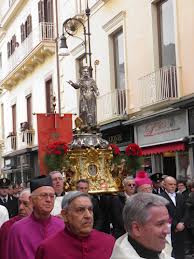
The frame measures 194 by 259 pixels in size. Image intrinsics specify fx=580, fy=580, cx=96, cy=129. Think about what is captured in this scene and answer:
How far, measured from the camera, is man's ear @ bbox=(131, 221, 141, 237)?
3016 millimetres

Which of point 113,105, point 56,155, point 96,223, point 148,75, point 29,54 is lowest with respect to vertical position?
point 96,223

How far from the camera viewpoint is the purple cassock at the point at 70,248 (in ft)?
13.8


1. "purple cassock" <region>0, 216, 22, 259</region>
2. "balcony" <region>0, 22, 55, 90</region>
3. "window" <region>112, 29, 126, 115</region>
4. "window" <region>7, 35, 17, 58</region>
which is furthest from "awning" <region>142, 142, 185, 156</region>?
"window" <region>7, 35, 17, 58</region>

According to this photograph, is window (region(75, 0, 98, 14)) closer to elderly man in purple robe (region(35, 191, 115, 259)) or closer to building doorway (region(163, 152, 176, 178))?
building doorway (region(163, 152, 176, 178))

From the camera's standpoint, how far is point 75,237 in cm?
425

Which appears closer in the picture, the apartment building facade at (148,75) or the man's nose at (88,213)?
the man's nose at (88,213)

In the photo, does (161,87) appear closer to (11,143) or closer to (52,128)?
(52,128)

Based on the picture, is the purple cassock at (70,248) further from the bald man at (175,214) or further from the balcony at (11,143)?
the balcony at (11,143)

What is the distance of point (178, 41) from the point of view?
47.6 ft

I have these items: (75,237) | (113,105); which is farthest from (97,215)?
(113,105)

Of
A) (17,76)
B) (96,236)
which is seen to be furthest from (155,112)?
(17,76)

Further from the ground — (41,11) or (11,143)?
(41,11)

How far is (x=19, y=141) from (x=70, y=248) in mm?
24819

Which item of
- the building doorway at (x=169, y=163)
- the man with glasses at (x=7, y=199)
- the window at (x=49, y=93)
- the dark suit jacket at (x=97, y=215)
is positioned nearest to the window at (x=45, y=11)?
the window at (x=49, y=93)
